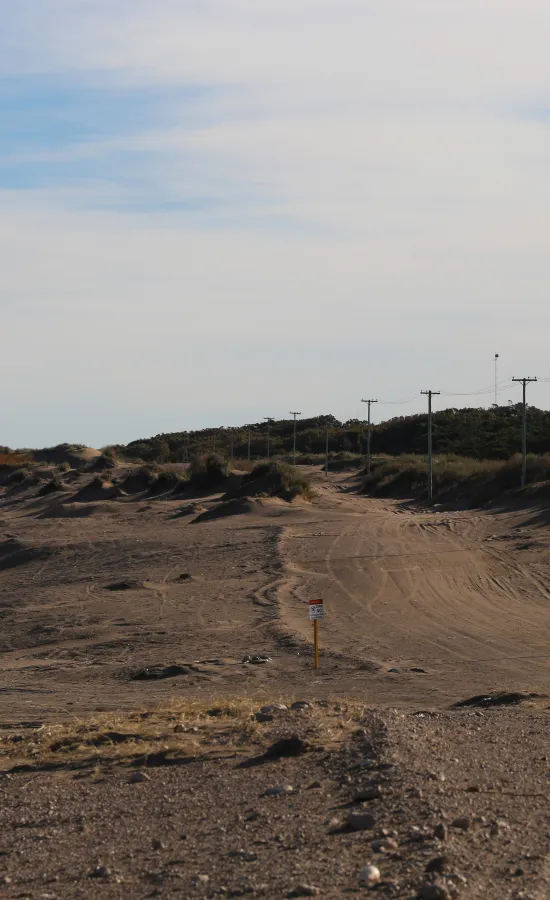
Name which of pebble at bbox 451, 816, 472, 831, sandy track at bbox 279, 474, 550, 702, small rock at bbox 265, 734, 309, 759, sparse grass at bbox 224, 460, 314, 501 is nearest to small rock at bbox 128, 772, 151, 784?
small rock at bbox 265, 734, 309, 759

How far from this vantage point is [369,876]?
6805 millimetres

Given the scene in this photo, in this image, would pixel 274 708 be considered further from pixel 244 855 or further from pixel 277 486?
pixel 277 486

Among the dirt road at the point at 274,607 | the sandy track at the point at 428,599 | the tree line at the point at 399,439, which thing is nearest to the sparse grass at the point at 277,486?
the dirt road at the point at 274,607

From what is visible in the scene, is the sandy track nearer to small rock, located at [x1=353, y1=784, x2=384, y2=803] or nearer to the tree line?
small rock, located at [x1=353, y1=784, x2=384, y2=803]

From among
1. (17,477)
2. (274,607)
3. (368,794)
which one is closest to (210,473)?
(17,477)

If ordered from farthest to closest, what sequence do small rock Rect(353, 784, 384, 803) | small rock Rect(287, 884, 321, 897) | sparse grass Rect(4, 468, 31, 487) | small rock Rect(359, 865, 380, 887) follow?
1. sparse grass Rect(4, 468, 31, 487)
2. small rock Rect(353, 784, 384, 803)
3. small rock Rect(359, 865, 380, 887)
4. small rock Rect(287, 884, 321, 897)

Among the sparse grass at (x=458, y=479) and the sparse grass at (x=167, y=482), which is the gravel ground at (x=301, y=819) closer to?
the sparse grass at (x=458, y=479)

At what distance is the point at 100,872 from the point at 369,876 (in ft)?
5.91

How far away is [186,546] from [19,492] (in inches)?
1885

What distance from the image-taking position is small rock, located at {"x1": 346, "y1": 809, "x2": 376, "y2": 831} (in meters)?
7.81

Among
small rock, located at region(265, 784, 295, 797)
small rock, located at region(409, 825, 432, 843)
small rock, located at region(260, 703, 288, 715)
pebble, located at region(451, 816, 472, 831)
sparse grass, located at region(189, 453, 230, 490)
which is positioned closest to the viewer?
small rock, located at region(409, 825, 432, 843)

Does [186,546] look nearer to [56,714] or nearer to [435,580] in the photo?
[435,580]

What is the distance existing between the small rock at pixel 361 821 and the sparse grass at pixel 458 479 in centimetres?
4601

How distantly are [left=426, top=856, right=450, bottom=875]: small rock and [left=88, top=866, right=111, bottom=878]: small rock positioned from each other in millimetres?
2091
